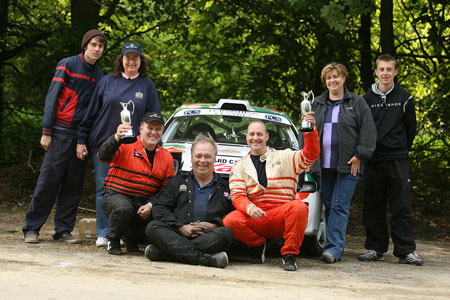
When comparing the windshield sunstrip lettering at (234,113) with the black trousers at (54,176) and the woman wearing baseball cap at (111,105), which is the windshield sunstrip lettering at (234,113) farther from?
the black trousers at (54,176)

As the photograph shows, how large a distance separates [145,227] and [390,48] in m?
5.72

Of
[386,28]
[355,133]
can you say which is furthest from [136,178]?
[386,28]

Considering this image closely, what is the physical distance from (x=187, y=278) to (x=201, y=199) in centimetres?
124

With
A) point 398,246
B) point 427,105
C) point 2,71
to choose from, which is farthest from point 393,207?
point 2,71

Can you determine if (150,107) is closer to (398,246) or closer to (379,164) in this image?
(379,164)

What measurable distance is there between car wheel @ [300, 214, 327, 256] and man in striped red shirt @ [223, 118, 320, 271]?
847 millimetres

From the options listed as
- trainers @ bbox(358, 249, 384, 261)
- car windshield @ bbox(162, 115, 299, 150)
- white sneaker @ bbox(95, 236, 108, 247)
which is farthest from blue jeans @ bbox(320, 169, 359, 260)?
white sneaker @ bbox(95, 236, 108, 247)

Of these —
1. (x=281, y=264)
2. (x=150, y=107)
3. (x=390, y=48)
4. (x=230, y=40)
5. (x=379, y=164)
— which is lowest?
(x=281, y=264)

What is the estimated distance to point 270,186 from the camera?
6.59m

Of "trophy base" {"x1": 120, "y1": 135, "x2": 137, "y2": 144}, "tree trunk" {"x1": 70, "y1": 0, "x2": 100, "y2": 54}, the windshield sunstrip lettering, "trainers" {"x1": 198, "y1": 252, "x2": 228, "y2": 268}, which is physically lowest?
"trainers" {"x1": 198, "y1": 252, "x2": 228, "y2": 268}

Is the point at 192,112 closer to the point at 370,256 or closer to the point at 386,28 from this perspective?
the point at 370,256

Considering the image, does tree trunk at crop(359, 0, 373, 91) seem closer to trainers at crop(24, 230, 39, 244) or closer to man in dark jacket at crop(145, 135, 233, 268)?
man in dark jacket at crop(145, 135, 233, 268)

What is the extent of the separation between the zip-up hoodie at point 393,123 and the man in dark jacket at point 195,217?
2.02m

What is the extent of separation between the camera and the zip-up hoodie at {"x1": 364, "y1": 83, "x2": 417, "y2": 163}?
7410 millimetres
